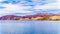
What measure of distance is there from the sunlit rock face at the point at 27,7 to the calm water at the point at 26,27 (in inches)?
4.1

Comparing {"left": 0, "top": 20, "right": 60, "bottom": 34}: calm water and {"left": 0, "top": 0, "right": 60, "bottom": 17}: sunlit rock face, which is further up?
{"left": 0, "top": 0, "right": 60, "bottom": 17}: sunlit rock face

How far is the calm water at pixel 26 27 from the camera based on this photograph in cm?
121

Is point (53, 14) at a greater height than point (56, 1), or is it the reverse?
point (56, 1)

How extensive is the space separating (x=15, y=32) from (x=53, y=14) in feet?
1.52

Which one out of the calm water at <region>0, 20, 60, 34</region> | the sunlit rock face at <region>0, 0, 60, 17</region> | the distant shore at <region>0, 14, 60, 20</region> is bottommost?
the calm water at <region>0, 20, 60, 34</region>

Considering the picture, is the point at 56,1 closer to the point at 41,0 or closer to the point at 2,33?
the point at 41,0

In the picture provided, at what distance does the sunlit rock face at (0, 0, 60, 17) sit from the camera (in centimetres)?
118

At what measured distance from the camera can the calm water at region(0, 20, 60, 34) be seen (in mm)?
1205

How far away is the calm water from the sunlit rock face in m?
0.10

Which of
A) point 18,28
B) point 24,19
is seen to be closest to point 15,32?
point 18,28

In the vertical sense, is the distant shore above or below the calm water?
above

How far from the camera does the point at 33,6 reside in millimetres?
1198

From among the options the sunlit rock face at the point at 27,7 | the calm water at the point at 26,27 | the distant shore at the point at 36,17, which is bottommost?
the calm water at the point at 26,27

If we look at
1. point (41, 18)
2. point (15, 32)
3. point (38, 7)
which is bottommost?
point (15, 32)
